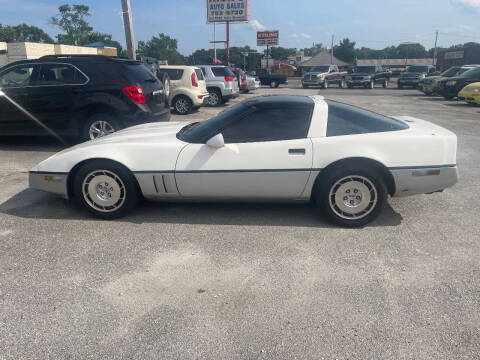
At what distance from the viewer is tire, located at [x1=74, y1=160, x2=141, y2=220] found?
3889mm

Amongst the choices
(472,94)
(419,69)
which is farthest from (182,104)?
(419,69)

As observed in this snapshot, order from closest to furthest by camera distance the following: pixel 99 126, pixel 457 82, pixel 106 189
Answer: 1. pixel 106 189
2. pixel 99 126
3. pixel 457 82

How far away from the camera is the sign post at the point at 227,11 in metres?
34.2

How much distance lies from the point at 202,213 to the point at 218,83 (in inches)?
448

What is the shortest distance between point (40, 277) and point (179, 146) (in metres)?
1.74

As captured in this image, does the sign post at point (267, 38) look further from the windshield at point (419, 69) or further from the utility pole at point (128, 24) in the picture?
the utility pole at point (128, 24)

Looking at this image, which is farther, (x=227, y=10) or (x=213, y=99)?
(x=227, y=10)

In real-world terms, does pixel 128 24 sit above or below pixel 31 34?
below

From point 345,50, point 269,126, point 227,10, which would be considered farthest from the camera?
point 345,50

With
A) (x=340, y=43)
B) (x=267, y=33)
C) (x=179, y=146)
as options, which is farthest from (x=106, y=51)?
(x=340, y=43)

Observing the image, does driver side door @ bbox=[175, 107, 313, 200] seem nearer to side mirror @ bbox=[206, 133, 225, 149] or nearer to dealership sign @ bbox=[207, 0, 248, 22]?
side mirror @ bbox=[206, 133, 225, 149]

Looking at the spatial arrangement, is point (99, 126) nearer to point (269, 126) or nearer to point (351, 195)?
point (269, 126)

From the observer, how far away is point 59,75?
6.90m

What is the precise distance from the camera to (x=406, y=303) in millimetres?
2641
